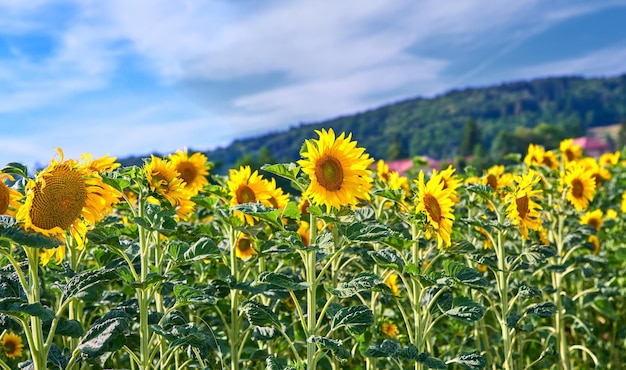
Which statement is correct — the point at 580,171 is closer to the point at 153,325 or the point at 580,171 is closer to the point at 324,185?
the point at 324,185

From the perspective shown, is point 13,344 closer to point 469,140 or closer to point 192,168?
point 192,168

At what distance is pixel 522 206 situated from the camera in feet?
11.4

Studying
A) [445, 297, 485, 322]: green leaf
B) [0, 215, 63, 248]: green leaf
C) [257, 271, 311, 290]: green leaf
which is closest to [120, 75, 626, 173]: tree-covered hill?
[445, 297, 485, 322]: green leaf

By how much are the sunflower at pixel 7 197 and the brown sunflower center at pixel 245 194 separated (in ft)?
4.35

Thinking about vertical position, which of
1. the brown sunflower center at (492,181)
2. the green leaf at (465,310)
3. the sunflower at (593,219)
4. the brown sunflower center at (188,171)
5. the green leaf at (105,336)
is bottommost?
the sunflower at (593,219)

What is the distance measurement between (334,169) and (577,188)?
2.58 metres

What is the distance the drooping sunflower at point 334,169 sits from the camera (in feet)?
8.87

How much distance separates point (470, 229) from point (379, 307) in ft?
2.53

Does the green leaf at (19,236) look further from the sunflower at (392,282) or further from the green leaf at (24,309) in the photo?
the sunflower at (392,282)

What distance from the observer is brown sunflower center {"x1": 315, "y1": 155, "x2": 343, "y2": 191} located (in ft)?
8.94

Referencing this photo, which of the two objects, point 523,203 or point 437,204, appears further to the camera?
point 523,203

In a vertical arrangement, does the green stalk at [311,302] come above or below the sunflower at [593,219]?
above

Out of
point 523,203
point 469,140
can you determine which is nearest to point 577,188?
point 523,203

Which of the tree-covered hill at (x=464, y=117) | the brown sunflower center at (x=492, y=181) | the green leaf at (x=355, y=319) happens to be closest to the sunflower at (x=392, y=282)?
the brown sunflower center at (x=492, y=181)
